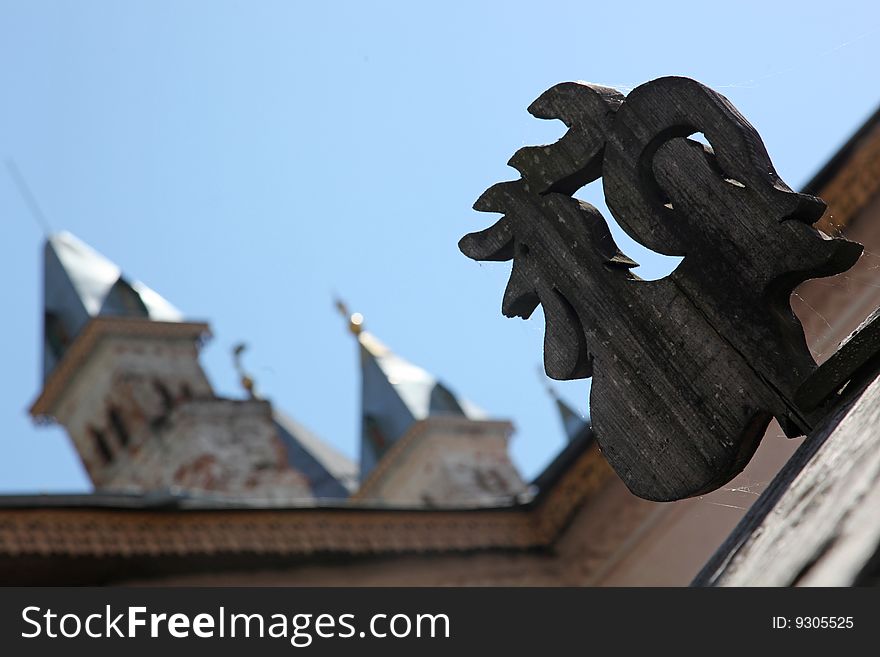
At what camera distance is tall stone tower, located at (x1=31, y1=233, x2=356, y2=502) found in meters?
28.4

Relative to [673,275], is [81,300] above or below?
above

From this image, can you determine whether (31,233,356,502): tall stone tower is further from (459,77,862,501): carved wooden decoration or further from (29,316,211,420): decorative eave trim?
(459,77,862,501): carved wooden decoration

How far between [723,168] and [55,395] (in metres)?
30.1

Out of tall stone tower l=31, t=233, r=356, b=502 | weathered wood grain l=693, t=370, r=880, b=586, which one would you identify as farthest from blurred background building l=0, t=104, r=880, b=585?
tall stone tower l=31, t=233, r=356, b=502

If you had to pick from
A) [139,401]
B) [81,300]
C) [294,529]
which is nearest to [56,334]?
[81,300]

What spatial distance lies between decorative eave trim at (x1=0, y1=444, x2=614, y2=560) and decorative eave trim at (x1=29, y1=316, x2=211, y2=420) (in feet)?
68.3

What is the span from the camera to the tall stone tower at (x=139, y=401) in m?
28.4

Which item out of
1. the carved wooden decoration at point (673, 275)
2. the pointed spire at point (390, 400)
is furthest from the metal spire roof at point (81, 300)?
the carved wooden decoration at point (673, 275)

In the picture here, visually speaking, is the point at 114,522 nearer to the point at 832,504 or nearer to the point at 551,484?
the point at 551,484

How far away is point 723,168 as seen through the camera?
152 centimetres

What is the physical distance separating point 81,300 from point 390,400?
7.18 m

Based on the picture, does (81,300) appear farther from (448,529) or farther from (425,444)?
(448,529)

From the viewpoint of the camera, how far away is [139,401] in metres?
29.4
